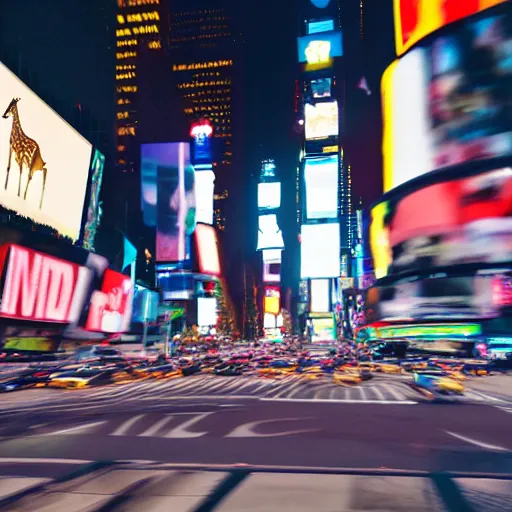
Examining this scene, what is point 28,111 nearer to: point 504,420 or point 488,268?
point 504,420

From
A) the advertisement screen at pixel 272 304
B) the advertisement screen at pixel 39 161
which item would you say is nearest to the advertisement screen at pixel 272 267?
the advertisement screen at pixel 272 304

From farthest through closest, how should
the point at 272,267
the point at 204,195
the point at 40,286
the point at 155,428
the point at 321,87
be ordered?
1. the point at 272,267
2. the point at 204,195
3. the point at 321,87
4. the point at 40,286
5. the point at 155,428

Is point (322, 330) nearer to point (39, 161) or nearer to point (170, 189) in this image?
point (170, 189)

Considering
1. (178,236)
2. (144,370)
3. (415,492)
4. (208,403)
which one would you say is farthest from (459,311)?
(178,236)

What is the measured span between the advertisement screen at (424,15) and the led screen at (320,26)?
49302mm

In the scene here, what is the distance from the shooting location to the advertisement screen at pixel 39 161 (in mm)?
21922

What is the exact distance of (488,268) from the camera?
33625mm

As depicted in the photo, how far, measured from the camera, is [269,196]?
108625mm

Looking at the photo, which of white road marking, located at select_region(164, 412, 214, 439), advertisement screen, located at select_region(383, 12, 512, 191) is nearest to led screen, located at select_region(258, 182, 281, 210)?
advertisement screen, located at select_region(383, 12, 512, 191)

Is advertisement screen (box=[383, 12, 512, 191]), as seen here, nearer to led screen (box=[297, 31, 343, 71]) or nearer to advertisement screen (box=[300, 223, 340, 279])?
advertisement screen (box=[300, 223, 340, 279])

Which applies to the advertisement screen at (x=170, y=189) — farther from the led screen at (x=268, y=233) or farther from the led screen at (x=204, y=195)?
the led screen at (x=268, y=233)

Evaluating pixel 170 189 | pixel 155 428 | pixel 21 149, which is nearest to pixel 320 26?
pixel 170 189

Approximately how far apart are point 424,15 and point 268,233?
71.5m

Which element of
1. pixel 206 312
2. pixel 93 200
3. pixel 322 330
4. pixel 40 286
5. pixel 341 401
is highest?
pixel 206 312
